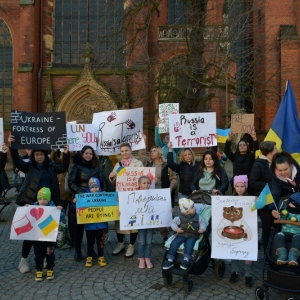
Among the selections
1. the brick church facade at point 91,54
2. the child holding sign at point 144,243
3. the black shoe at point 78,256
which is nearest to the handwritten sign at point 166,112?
the child holding sign at point 144,243

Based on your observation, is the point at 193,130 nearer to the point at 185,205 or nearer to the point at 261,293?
the point at 185,205

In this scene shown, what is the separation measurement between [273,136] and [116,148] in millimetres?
3027

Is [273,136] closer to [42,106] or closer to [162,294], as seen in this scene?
[162,294]

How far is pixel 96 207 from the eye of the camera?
612 centimetres

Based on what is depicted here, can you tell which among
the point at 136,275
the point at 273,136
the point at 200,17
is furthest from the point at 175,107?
the point at 200,17

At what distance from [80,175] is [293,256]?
3552 mm

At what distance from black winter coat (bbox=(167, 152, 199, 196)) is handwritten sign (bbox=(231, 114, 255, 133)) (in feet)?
4.57

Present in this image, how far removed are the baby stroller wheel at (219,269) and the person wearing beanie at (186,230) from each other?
1.86 feet

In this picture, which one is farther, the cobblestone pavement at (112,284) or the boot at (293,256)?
the cobblestone pavement at (112,284)

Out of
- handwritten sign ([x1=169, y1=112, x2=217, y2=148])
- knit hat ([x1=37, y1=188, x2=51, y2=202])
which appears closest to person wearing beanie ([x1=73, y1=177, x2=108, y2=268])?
knit hat ([x1=37, y1=188, x2=51, y2=202])

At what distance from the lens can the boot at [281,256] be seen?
4395 millimetres

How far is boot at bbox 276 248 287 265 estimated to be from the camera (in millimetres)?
4395

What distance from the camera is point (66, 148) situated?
20.1ft

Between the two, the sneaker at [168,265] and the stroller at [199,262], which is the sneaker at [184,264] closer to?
the stroller at [199,262]
